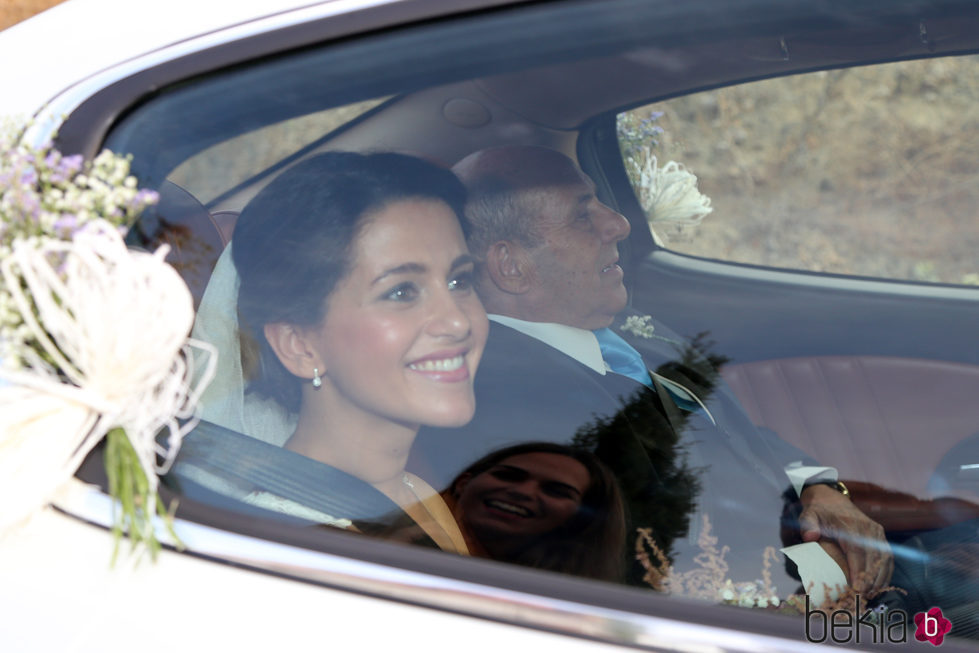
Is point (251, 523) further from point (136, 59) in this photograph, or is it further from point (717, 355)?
point (717, 355)

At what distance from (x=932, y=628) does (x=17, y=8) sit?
13.5ft

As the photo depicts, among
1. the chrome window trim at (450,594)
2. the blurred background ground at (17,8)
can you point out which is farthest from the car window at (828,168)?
the blurred background ground at (17,8)

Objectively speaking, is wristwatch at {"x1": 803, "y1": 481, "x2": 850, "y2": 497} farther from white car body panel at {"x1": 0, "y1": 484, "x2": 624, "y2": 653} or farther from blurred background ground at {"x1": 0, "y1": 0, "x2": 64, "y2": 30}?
blurred background ground at {"x1": 0, "y1": 0, "x2": 64, "y2": 30}

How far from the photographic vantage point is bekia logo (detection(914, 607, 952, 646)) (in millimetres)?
1025

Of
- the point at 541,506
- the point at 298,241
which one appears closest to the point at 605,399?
the point at 541,506

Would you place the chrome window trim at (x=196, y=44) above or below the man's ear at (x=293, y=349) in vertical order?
above

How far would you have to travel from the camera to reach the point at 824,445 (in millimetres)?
2049

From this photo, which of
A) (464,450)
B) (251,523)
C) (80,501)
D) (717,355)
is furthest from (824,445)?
(80,501)

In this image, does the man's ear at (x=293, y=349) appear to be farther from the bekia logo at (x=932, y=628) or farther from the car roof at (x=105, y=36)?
the bekia logo at (x=932, y=628)

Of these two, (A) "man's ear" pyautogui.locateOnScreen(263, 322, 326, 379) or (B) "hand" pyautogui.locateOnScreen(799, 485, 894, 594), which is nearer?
(A) "man's ear" pyautogui.locateOnScreen(263, 322, 326, 379)

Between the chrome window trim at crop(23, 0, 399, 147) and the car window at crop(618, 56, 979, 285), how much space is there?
48.9 inches

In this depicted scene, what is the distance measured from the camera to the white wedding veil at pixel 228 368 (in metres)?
1.21

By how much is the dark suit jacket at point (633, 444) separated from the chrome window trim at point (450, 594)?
31 centimetres

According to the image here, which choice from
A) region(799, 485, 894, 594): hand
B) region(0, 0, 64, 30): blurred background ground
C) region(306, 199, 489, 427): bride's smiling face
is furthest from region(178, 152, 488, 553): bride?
region(0, 0, 64, 30): blurred background ground
